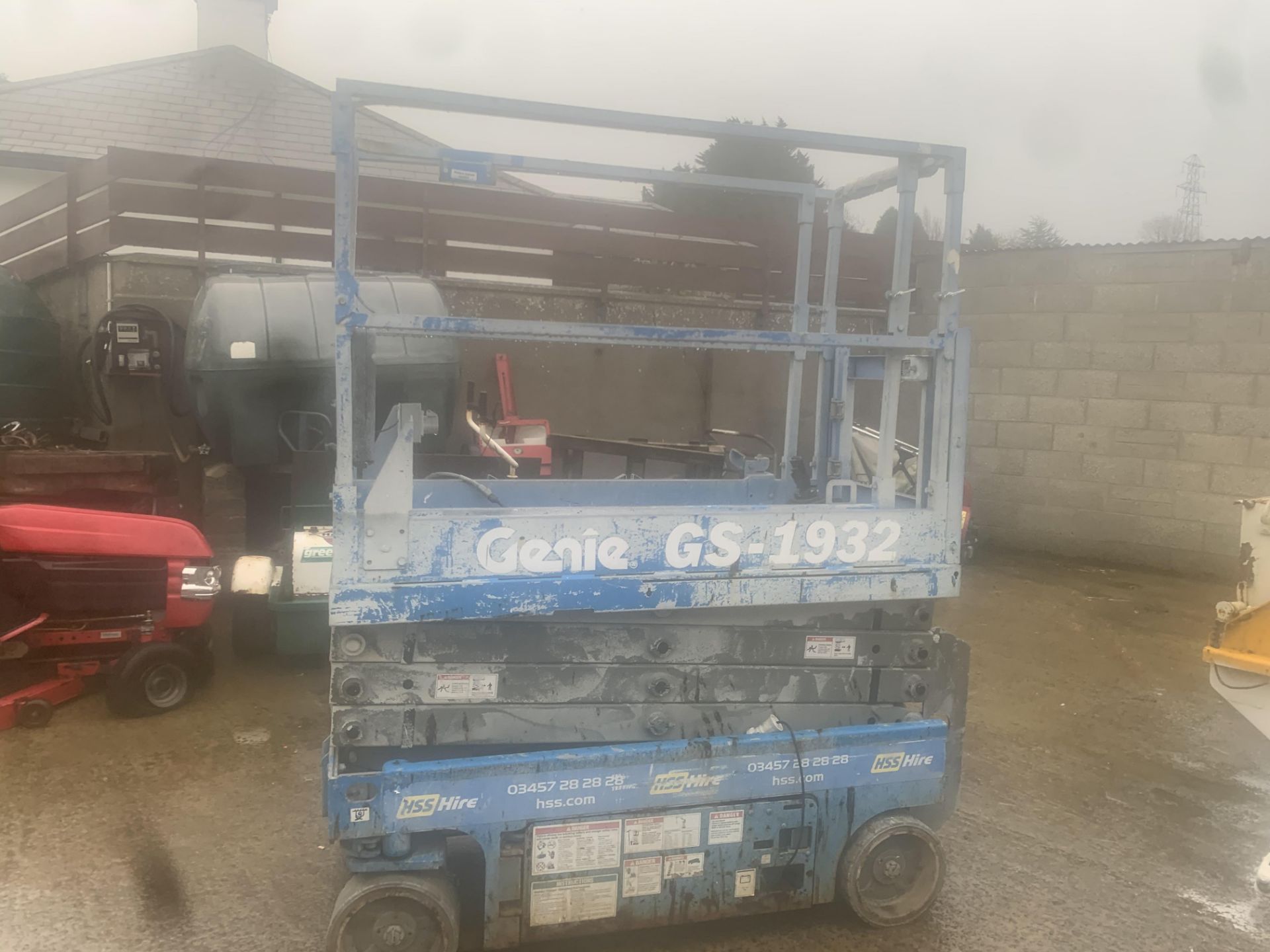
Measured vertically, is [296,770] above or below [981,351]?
below

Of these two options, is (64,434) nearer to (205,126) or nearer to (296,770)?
(296,770)

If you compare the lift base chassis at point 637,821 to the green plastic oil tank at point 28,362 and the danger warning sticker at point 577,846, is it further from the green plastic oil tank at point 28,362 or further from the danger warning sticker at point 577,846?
the green plastic oil tank at point 28,362

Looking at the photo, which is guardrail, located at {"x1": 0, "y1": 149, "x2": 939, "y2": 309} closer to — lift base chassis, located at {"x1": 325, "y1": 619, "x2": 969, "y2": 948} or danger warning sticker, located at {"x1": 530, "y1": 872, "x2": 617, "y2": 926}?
lift base chassis, located at {"x1": 325, "y1": 619, "x2": 969, "y2": 948}

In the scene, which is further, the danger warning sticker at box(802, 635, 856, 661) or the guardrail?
the guardrail

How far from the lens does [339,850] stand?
357cm

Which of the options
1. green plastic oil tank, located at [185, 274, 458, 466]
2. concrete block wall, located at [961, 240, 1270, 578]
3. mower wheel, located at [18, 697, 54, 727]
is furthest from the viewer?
concrete block wall, located at [961, 240, 1270, 578]

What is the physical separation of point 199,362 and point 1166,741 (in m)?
6.06

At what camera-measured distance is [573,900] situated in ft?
9.36

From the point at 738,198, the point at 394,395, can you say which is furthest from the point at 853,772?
the point at 738,198

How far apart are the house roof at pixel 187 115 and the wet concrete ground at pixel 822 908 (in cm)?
1033

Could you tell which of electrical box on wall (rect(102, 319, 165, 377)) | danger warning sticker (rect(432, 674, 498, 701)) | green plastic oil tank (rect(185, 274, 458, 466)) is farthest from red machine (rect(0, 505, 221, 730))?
danger warning sticker (rect(432, 674, 498, 701))

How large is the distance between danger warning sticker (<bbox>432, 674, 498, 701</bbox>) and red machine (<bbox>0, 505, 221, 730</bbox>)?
2691 millimetres

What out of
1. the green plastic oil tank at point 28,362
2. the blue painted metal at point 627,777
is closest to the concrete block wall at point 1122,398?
the blue painted metal at point 627,777

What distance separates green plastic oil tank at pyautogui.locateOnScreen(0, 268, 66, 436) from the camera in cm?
708
